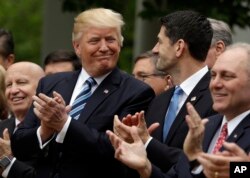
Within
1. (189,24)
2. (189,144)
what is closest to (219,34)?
(189,24)

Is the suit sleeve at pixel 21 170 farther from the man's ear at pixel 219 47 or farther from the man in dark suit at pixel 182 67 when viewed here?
the man's ear at pixel 219 47

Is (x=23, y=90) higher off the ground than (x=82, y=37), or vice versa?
(x=82, y=37)

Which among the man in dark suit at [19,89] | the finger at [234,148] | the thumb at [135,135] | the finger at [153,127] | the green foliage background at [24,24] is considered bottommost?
the green foliage background at [24,24]

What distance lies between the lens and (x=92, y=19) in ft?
33.6

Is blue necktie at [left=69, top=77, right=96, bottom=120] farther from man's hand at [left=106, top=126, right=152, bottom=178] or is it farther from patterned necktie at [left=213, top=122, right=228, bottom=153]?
patterned necktie at [left=213, top=122, right=228, bottom=153]

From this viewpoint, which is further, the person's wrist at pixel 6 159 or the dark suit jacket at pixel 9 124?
the dark suit jacket at pixel 9 124

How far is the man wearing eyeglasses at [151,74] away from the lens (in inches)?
472

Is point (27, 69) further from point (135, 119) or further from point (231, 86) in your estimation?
point (231, 86)

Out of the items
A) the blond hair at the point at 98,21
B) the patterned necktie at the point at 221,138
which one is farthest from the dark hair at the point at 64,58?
the patterned necktie at the point at 221,138

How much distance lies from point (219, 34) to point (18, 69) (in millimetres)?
1948

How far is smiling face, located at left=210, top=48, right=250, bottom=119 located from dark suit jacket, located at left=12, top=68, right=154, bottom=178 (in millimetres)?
1303

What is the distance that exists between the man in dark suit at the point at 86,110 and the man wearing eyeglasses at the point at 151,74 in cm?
170

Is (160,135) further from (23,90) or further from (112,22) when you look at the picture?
(23,90)

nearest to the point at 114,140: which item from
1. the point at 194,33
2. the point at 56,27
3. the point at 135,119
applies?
the point at 135,119
